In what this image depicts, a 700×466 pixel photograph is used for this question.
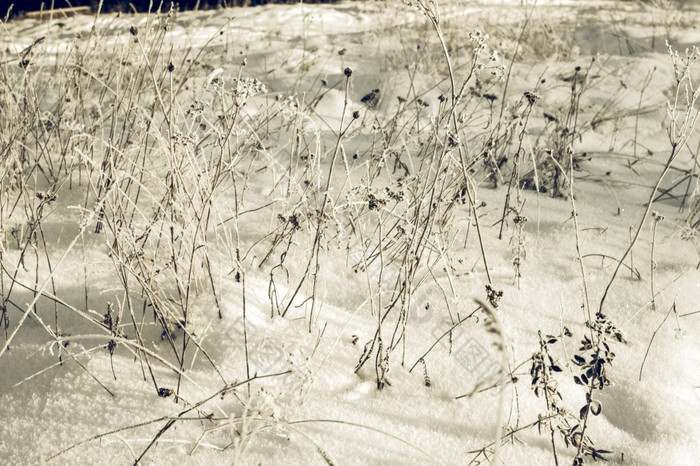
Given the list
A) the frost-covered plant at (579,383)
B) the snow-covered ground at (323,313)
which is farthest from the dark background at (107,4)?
the frost-covered plant at (579,383)

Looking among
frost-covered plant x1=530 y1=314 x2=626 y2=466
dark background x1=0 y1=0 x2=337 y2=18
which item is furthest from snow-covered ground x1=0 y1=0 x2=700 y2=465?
dark background x1=0 y1=0 x2=337 y2=18

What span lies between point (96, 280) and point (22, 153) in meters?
0.75

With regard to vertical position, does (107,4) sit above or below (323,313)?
above

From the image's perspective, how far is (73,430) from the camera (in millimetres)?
1075

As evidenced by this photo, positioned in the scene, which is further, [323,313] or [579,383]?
[323,313]

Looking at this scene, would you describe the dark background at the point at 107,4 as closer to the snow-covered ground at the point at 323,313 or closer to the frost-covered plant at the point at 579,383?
the snow-covered ground at the point at 323,313

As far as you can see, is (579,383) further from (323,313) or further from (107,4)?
(107,4)

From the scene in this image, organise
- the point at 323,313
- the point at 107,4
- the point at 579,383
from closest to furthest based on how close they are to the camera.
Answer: the point at 579,383 < the point at 323,313 < the point at 107,4

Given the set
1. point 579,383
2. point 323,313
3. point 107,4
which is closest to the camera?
point 579,383

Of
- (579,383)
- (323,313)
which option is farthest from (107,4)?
(579,383)

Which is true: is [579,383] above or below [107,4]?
below

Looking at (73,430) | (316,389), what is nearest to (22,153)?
(73,430)

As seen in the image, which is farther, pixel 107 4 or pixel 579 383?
pixel 107 4

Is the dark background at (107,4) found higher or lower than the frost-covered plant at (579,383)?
higher
